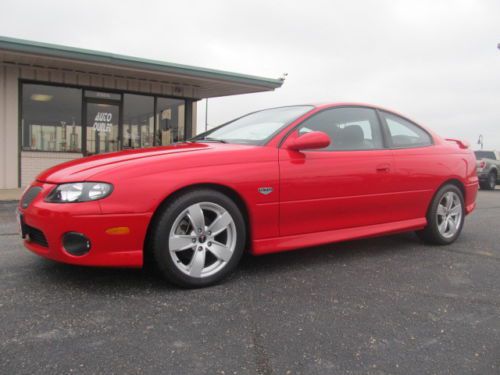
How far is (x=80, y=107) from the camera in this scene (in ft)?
34.8

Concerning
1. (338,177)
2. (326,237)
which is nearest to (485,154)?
(338,177)

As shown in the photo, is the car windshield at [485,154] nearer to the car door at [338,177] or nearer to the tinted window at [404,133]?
the tinted window at [404,133]

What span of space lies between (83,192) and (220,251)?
0.94 meters

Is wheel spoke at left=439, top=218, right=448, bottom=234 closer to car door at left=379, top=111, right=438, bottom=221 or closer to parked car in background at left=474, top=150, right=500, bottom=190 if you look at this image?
car door at left=379, top=111, right=438, bottom=221

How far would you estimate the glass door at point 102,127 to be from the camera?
35.3 ft

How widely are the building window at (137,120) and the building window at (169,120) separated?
0.21 metres

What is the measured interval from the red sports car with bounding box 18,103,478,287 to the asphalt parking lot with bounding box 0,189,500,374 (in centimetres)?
24

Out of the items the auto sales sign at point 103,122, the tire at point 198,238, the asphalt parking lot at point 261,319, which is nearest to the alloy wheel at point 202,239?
the tire at point 198,238

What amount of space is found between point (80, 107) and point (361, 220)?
9.10 meters

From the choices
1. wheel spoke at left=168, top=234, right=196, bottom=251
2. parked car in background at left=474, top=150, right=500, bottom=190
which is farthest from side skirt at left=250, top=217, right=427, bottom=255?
parked car in background at left=474, top=150, right=500, bottom=190

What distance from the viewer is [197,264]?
2717mm

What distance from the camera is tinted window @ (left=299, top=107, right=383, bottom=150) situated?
3.46 m

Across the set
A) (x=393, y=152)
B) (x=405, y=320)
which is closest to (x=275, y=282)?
(x=405, y=320)

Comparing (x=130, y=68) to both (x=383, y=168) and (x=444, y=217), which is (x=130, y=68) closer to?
(x=383, y=168)
